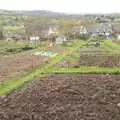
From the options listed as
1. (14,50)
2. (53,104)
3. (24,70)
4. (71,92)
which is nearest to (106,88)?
(71,92)

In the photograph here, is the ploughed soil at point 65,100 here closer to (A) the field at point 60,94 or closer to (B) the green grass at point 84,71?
(A) the field at point 60,94

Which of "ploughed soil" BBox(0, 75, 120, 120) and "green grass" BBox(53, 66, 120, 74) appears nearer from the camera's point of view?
"ploughed soil" BBox(0, 75, 120, 120)

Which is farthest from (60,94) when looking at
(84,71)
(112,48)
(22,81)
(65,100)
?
(112,48)

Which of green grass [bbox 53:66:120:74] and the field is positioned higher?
the field

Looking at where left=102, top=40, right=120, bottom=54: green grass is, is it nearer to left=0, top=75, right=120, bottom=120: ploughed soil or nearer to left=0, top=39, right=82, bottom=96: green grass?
left=0, top=39, right=82, bottom=96: green grass

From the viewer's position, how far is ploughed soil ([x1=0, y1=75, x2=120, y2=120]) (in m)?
12.9

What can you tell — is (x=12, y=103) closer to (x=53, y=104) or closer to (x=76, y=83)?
(x=53, y=104)

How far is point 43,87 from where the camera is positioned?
18766 millimetres

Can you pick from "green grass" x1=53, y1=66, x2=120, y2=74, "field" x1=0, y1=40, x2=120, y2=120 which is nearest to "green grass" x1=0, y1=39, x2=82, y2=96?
"field" x1=0, y1=40, x2=120, y2=120

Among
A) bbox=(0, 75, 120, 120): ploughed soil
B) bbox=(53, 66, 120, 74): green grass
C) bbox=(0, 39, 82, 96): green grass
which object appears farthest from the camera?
bbox=(53, 66, 120, 74): green grass

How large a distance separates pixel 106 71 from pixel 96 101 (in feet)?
30.8

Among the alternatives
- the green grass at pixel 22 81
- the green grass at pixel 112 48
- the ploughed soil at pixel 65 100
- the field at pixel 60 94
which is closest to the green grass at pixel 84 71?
the field at pixel 60 94

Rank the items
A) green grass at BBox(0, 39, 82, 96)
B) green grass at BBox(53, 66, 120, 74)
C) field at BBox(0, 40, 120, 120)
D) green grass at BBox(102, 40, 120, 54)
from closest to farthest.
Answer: field at BBox(0, 40, 120, 120) → green grass at BBox(0, 39, 82, 96) → green grass at BBox(53, 66, 120, 74) → green grass at BBox(102, 40, 120, 54)

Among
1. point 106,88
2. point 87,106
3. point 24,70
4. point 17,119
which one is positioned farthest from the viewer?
point 24,70
